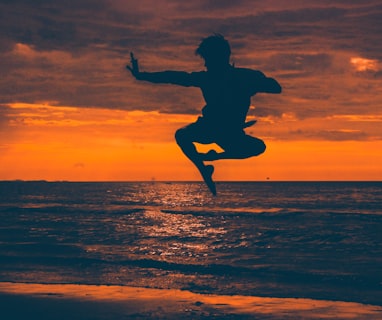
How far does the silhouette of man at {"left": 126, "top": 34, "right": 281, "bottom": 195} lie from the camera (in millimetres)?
6555

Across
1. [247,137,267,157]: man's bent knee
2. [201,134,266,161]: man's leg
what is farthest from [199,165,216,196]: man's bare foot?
[247,137,267,157]: man's bent knee

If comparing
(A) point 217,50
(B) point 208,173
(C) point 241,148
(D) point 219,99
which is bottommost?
(B) point 208,173

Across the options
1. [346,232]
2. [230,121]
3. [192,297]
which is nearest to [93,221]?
[346,232]

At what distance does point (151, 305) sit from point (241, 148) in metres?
8.35

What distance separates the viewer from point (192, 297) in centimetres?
1631

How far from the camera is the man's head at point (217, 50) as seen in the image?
257 inches

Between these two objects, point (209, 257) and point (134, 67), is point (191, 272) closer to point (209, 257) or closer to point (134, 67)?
point (209, 257)

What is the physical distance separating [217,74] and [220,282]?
43.7ft


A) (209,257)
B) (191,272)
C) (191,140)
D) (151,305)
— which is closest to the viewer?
(191,140)

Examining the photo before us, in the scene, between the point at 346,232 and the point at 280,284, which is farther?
the point at 346,232

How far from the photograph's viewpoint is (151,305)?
14.8 m

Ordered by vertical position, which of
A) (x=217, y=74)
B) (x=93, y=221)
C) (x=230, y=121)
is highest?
(x=217, y=74)

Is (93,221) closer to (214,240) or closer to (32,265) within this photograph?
(214,240)

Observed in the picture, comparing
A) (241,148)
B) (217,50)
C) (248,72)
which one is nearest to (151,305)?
(241,148)
